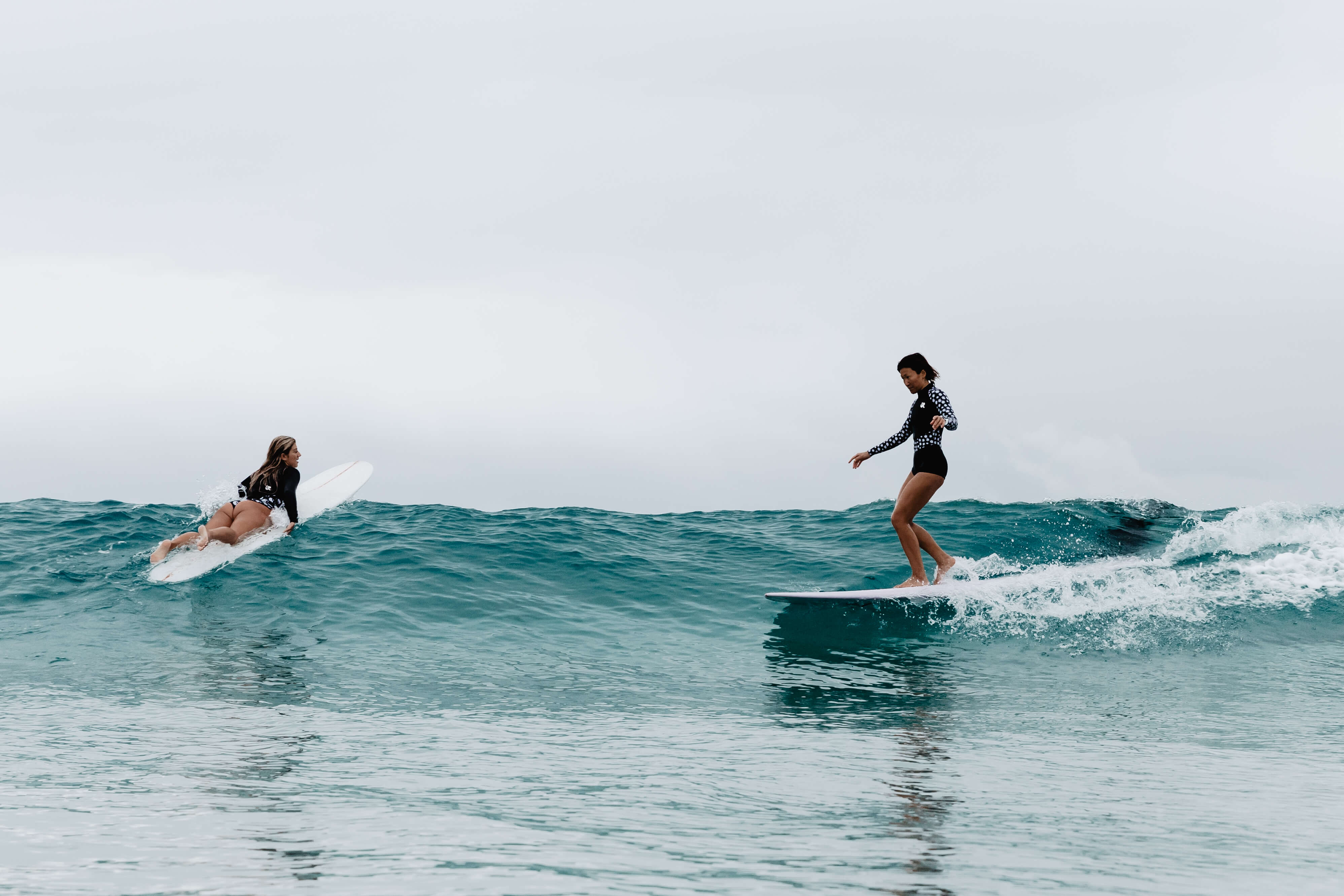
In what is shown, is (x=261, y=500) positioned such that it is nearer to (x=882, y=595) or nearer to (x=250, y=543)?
(x=250, y=543)

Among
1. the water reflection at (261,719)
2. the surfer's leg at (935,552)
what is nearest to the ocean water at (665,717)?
the water reflection at (261,719)

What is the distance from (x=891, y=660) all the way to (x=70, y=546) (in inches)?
488

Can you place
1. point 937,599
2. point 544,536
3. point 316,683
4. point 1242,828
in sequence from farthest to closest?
point 544,536
point 937,599
point 316,683
point 1242,828

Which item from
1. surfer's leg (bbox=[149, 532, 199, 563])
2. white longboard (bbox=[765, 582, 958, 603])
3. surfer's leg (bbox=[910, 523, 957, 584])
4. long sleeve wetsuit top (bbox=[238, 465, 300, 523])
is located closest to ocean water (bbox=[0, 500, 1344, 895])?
white longboard (bbox=[765, 582, 958, 603])

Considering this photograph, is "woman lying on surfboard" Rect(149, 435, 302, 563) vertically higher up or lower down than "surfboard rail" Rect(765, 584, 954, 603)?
higher up

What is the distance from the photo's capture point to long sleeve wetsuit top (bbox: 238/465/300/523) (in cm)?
1191

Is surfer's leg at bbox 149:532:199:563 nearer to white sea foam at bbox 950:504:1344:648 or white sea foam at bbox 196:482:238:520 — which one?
white sea foam at bbox 196:482:238:520

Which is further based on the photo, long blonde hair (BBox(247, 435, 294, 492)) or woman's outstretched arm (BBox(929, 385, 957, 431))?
long blonde hair (BBox(247, 435, 294, 492))

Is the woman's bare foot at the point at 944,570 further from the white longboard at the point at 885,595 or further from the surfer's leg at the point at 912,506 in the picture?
the surfer's leg at the point at 912,506

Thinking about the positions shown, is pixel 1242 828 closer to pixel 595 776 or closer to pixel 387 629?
pixel 595 776

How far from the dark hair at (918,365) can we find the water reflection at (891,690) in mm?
2659

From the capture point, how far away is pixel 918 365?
950 centimetres

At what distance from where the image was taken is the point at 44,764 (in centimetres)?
490

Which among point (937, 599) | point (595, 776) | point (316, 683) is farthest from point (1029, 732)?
point (316, 683)
